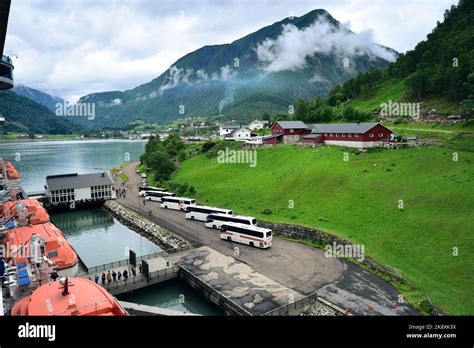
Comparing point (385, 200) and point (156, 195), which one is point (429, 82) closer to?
point (385, 200)

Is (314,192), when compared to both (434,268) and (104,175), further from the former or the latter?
(104,175)

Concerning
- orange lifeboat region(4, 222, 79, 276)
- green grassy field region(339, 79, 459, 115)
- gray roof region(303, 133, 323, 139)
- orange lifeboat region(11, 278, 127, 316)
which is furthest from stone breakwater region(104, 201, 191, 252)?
green grassy field region(339, 79, 459, 115)

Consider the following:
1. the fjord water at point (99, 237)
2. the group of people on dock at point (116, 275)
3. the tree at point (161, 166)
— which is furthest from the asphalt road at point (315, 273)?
the tree at point (161, 166)

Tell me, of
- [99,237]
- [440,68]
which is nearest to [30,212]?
[99,237]

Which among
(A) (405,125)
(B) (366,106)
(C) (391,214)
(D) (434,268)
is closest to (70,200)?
(C) (391,214)

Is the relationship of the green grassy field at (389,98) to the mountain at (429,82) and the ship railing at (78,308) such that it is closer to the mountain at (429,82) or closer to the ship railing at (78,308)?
the mountain at (429,82)

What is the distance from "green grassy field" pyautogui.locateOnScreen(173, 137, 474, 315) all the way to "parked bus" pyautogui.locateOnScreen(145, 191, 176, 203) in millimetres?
5479

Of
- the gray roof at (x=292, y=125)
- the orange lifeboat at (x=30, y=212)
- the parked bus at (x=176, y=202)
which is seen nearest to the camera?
the orange lifeboat at (x=30, y=212)

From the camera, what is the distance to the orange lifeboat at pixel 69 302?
15539mm

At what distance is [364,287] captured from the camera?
84.7ft

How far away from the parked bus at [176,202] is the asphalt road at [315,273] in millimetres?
9059

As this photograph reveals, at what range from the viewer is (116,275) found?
2995 cm
